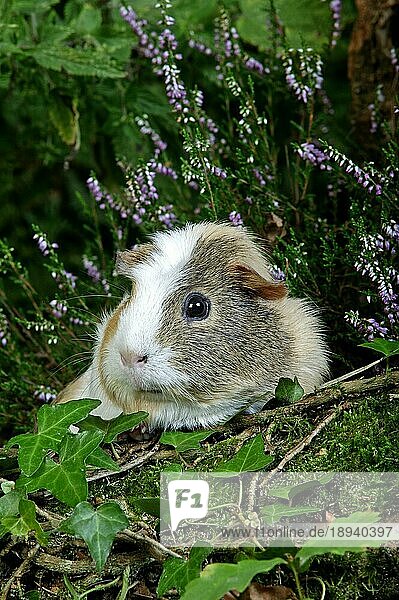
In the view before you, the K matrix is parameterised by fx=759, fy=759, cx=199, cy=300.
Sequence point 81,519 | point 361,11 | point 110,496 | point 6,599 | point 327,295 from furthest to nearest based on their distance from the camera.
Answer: point 361,11, point 327,295, point 110,496, point 6,599, point 81,519

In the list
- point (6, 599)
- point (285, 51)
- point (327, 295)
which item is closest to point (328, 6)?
point (285, 51)

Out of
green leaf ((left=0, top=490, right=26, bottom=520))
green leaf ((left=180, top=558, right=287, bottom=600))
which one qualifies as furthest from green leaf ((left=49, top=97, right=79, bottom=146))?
green leaf ((left=180, top=558, right=287, bottom=600))

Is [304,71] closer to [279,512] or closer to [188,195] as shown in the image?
[188,195]

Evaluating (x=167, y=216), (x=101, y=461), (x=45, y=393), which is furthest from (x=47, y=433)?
(x=167, y=216)

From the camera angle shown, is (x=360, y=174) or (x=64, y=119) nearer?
(x=360, y=174)

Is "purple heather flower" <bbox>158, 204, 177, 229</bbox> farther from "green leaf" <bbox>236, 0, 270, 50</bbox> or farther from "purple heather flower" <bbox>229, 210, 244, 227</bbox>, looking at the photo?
"green leaf" <bbox>236, 0, 270, 50</bbox>

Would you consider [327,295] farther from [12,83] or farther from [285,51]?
[12,83]

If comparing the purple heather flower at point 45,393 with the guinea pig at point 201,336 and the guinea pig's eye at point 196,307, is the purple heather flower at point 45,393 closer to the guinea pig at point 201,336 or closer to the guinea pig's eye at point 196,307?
the guinea pig at point 201,336

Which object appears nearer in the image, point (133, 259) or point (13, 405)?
point (133, 259)
